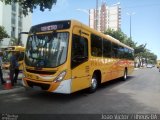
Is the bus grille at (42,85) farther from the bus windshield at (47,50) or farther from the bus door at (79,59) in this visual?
the bus door at (79,59)

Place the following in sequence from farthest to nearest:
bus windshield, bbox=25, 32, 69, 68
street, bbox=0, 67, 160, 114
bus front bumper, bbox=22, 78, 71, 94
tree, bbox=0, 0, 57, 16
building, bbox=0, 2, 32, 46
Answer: building, bbox=0, 2, 32, 46 < tree, bbox=0, 0, 57, 16 < bus windshield, bbox=25, 32, 69, 68 < bus front bumper, bbox=22, 78, 71, 94 < street, bbox=0, 67, 160, 114

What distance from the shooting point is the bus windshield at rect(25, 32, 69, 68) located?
8969mm

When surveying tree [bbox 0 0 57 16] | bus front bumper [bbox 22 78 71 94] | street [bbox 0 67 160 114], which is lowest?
street [bbox 0 67 160 114]

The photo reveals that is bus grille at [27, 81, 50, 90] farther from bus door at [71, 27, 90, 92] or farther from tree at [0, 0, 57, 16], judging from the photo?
tree at [0, 0, 57, 16]

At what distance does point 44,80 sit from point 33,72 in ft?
2.16

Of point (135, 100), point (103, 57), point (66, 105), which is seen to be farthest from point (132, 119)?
point (103, 57)

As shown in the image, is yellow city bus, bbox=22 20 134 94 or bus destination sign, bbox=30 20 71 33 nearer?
yellow city bus, bbox=22 20 134 94

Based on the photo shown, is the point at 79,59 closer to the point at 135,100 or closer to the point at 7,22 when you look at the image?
the point at 135,100

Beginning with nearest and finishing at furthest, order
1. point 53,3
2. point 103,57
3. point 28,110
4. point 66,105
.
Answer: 1. point 28,110
2. point 66,105
3. point 53,3
4. point 103,57

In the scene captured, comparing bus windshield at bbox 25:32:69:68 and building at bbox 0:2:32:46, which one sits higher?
building at bbox 0:2:32:46

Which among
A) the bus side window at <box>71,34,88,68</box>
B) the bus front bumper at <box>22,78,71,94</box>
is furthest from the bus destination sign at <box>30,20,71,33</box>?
the bus front bumper at <box>22,78,71,94</box>

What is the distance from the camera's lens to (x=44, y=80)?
29.6 feet

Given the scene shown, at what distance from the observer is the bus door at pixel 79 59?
931cm

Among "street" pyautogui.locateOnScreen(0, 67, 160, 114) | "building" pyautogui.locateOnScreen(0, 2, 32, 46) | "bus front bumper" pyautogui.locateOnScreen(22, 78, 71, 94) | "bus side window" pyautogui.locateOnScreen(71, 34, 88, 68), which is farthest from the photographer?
"building" pyautogui.locateOnScreen(0, 2, 32, 46)
